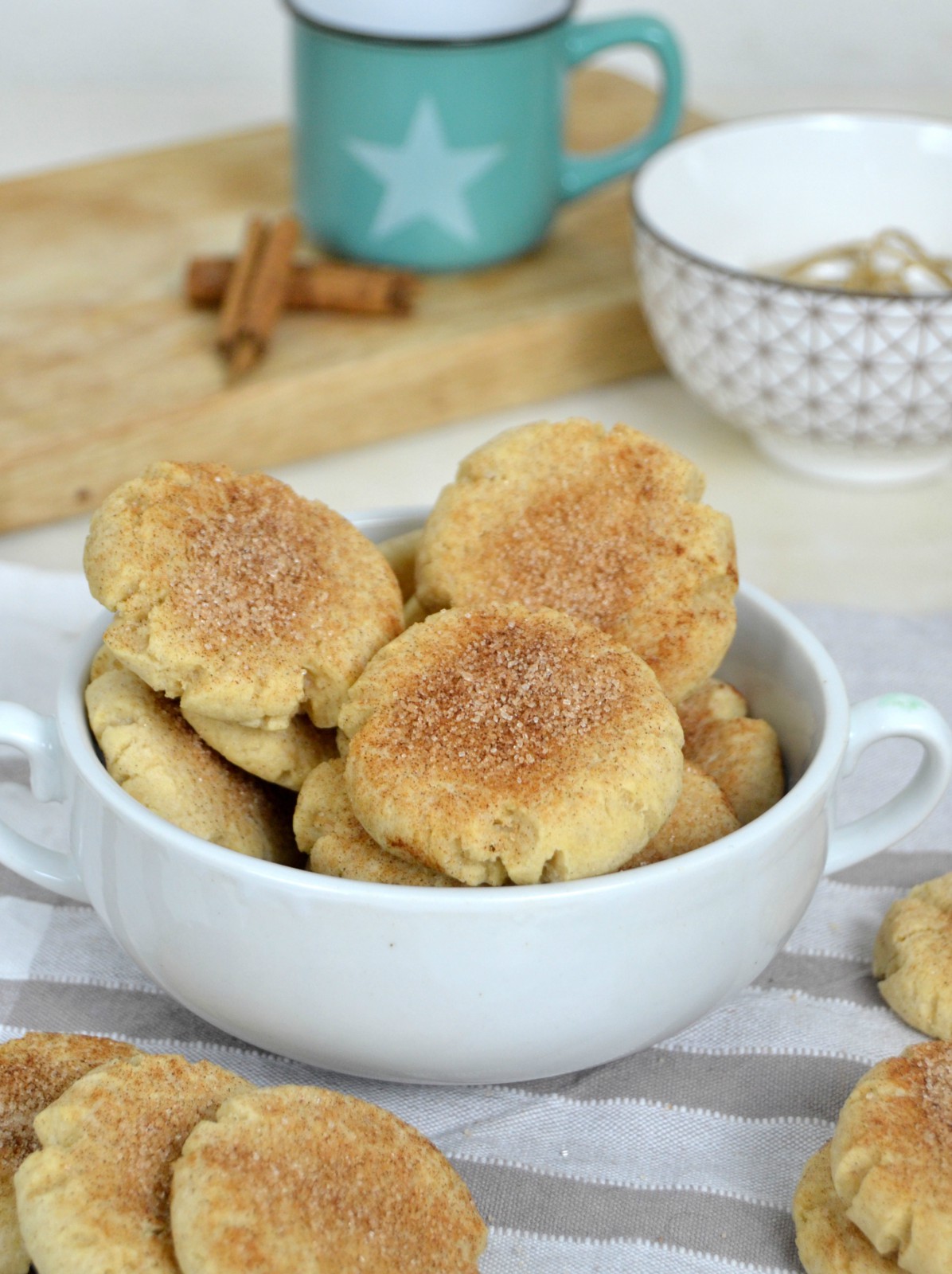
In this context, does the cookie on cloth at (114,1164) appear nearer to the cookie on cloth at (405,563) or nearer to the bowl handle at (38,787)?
the bowl handle at (38,787)

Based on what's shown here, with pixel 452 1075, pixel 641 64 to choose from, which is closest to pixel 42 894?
pixel 452 1075

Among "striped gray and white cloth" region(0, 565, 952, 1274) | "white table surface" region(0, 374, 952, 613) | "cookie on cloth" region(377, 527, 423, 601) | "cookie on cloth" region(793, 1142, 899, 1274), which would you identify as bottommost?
"white table surface" region(0, 374, 952, 613)

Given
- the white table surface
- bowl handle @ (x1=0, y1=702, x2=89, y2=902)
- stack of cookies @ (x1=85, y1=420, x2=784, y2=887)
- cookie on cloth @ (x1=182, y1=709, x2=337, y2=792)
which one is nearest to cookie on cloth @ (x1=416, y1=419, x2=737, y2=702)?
stack of cookies @ (x1=85, y1=420, x2=784, y2=887)

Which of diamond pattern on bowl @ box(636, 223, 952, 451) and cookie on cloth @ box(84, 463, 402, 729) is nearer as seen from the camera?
cookie on cloth @ box(84, 463, 402, 729)

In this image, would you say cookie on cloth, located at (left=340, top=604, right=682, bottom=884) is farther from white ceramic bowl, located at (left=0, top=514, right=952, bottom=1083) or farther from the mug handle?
the mug handle

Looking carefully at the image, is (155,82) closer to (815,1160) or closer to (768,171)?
(768,171)

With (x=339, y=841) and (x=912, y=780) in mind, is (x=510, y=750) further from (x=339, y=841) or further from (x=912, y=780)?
(x=912, y=780)

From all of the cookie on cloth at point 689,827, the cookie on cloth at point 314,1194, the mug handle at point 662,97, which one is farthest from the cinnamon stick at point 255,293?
the cookie on cloth at point 314,1194

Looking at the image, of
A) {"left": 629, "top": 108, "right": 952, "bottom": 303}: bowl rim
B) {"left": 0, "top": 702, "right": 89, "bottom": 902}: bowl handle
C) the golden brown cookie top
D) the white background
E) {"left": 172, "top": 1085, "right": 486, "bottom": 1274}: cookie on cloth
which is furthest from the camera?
the white background
